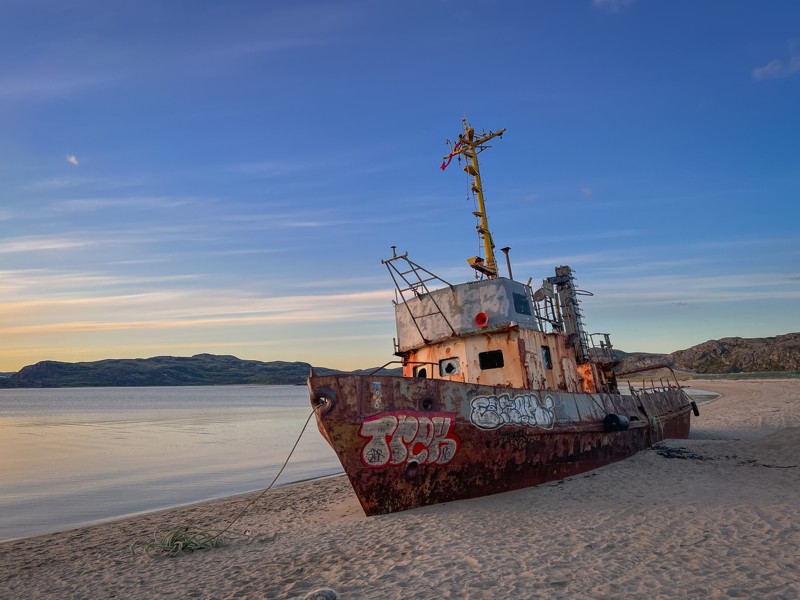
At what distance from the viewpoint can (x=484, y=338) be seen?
1151 cm

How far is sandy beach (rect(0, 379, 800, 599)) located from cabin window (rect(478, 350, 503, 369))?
2811mm

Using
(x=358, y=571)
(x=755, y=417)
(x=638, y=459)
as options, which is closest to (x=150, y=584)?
(x=358, y=571)

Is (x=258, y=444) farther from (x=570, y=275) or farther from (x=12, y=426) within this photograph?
(x=12, y=426)

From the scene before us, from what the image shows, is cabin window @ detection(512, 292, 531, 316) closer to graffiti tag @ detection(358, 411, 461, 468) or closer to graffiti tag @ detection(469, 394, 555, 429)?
graffiti tag @ detection(469, 394, 555, 429)

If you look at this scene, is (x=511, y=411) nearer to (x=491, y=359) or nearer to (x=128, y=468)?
(x=491, y=359)

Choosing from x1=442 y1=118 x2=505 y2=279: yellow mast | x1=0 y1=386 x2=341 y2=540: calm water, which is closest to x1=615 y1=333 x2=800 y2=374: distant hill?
x1=0 y1=386 x2=341 y2=540: calm water

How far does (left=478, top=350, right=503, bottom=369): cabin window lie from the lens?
1144 centimetres

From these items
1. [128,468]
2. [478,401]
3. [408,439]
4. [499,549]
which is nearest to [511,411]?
[478,401]

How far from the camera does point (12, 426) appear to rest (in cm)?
3841

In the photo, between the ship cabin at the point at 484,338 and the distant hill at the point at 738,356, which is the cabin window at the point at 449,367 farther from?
the distant hill at the point at 738,356

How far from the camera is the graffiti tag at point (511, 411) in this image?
30.6 feet

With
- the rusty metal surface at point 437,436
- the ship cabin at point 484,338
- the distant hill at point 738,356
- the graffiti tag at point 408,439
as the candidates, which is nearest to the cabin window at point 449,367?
the ship cabin at point 484,338

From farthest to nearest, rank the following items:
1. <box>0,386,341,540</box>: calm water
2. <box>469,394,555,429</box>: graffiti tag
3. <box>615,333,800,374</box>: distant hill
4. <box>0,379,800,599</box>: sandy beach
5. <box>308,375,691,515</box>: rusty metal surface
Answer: <box>615,333,800,374</box>: distant hill < <box>0,386,341,540</box>: calm water < <box>469,394,555,429</box>: graffiti tag < <box>308,375,691,515</box>: rusty metal surface < <box>0,379,800,599</box>: sandy beach

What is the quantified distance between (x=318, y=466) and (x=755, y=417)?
70.0 feet
